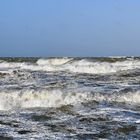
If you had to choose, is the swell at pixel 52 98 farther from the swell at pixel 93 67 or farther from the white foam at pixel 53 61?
the white foam at pixel 53 61

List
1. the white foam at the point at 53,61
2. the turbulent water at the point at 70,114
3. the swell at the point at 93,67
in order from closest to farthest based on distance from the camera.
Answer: the turbulent water at the point at 70,114 → the swell at the point at 93,67 → the white foam at the point at 53,61

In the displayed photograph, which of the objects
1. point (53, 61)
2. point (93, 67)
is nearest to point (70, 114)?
point (93, 67)

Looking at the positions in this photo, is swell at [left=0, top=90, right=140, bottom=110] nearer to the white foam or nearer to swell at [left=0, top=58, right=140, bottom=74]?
swell at [left=0, top=58, right=140, bottom=74]

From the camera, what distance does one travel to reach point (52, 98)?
14.7 meters

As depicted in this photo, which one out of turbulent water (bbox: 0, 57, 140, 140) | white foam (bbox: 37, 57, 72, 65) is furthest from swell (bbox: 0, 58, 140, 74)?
turbulent water (bbox: 0, 57, 140, 140)

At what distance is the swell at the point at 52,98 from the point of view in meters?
14.0

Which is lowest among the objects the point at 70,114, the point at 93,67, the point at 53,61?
the point at 70,114

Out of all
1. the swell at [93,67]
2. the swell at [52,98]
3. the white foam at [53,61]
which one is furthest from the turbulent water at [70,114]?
the white foam at [53,61]

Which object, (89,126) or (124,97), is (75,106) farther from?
(89,126)

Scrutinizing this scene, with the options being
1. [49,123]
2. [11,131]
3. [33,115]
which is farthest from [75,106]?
[11,131]

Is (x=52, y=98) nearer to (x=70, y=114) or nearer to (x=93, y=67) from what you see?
(x=70, y=114)

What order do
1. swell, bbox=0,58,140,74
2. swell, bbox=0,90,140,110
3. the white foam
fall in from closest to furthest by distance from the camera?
swell, bbox=0,90,140,110 → swell, bbox=0,58,140,74 → the white foam

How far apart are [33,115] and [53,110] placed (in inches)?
44.7

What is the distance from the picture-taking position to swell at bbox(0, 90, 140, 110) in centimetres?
1405
